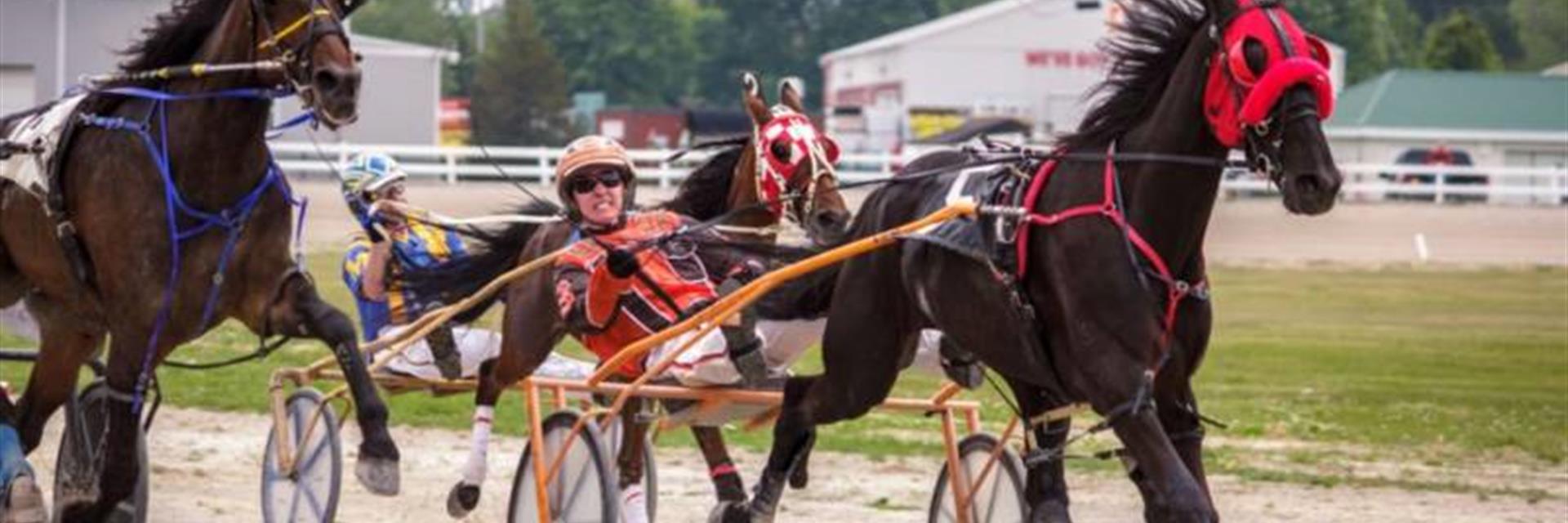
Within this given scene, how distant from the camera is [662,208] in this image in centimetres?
1092

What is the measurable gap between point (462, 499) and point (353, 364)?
928 mm

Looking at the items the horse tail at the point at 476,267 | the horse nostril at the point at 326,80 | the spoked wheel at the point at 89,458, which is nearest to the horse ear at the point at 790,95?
the horse tail at the point at 476,267

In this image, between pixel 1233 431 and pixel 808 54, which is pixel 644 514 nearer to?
pixel 1233 431

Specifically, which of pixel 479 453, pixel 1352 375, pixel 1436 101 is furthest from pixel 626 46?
pixel 479 453

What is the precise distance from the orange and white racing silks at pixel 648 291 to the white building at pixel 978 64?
54.0 meters

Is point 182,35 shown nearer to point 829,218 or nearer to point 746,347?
point 746,347

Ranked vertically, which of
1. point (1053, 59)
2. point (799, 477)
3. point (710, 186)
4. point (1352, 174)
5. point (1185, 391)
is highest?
point (1185, 391)

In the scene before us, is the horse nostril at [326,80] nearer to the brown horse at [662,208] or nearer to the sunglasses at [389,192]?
the brown horse at [662,208]

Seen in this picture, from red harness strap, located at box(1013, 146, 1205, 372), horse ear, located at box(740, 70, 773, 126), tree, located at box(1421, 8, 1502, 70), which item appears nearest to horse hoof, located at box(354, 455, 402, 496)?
red harness strap, located at box(1013, 146, 1205, 372)

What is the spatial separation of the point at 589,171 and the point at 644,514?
106 cm

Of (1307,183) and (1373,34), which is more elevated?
(1307,183)

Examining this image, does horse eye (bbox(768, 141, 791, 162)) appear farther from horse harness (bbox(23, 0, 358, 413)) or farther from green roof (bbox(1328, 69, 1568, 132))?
green roof (bbox(1328, 69, 1568, 132))

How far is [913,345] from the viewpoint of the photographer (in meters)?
9.16

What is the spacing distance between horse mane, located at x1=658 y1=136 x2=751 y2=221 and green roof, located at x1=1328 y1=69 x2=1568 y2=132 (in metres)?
32.7
